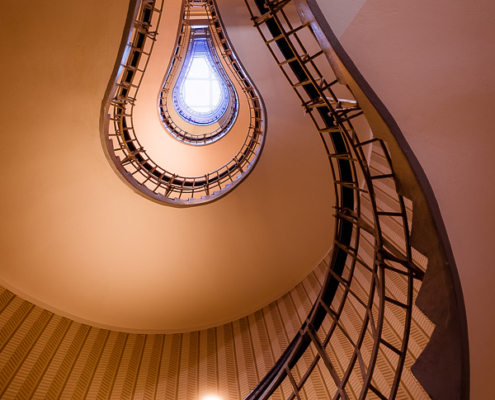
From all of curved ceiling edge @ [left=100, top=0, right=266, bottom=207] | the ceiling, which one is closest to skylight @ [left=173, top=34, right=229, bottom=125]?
the ceiling

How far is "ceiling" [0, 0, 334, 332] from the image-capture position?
3.89m

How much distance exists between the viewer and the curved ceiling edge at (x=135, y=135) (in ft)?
12.7

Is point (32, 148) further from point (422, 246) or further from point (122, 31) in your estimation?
point (422, 246)

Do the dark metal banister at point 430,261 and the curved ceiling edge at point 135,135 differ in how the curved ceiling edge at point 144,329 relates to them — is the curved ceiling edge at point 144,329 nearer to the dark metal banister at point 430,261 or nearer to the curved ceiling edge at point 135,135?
the curved ceiling edge at point 135,135

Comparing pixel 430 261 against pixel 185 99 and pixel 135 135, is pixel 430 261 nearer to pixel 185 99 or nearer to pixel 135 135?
pixel 135 135

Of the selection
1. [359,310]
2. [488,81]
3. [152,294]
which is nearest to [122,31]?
[488,81]

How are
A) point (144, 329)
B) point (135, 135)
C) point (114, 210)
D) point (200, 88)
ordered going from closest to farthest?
1. point (135, 135)
2. point (114, 210)
3. point (144, 329)
4. point (200, 88)

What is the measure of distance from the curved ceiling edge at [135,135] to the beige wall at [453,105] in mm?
2529

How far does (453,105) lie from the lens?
215cm

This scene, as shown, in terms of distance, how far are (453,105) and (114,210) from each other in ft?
14.9

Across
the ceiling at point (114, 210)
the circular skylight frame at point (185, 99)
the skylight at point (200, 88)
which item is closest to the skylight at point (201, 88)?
the skylight at point (200, 88)

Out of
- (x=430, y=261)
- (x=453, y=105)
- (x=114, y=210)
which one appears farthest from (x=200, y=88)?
(x=430, y=261)

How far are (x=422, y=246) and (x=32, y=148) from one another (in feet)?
15.2

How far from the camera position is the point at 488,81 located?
196 cm
